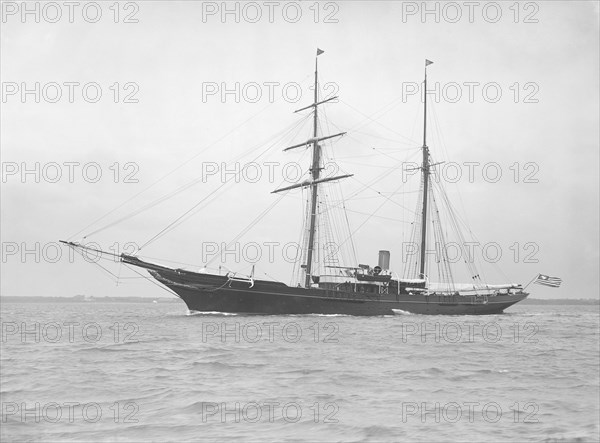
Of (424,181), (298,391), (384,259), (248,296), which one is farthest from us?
(424,181)

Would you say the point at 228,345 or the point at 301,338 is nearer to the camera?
the point at 228,345

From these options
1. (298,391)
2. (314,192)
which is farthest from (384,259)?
(298,391)

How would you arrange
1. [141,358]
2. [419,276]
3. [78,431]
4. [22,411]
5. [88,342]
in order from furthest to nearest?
[419,276]
[88,342]
[141,358]
[22,411]
[78,431]

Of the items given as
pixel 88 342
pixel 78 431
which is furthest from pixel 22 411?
pixel 88 342

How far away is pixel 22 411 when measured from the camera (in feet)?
43.2

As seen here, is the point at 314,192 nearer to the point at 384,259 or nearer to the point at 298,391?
the point at 384,259

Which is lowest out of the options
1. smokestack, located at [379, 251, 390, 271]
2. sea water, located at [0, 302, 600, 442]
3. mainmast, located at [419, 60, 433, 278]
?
sea water, located at [0, 302, 600, 442]

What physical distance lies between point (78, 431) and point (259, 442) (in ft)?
11.2

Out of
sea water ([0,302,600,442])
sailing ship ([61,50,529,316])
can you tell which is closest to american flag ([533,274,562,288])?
sailing ship ([61,50,529,316])

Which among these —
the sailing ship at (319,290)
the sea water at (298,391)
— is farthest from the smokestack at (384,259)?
the sea water at (298,391)

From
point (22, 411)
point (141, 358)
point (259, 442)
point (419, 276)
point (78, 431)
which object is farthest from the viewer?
point (419, 276)

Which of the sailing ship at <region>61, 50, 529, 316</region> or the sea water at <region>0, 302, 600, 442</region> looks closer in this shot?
the sea water at <region>0, 302, 600, 442</region>

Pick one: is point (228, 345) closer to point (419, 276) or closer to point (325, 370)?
point (325, 370)

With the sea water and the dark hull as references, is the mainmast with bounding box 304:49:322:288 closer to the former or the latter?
the dark hull
